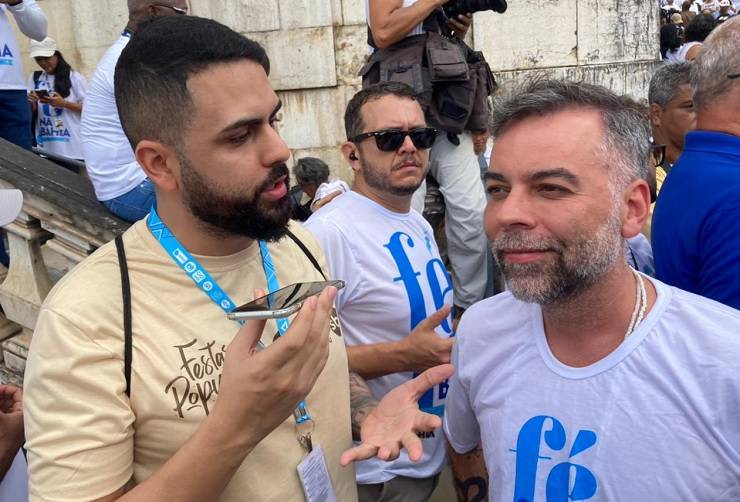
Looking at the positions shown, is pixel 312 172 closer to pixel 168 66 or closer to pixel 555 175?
pixel 168 66

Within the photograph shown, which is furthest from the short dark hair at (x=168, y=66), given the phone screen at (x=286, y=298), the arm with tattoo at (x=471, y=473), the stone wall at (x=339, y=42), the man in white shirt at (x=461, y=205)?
the stone wall at (x=339, y=42)

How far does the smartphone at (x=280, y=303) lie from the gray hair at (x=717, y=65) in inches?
71.7

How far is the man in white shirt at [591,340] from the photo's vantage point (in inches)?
55.3

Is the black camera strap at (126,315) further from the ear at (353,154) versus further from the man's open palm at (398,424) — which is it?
the ear at (353,154)

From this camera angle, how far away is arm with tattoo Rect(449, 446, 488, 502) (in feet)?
6.84

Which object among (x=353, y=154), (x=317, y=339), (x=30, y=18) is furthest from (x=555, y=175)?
(x=30, y=18)

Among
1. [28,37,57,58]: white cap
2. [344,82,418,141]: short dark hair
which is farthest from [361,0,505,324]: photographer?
[28,37,57,58]: white cap

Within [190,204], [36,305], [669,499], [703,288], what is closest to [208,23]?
[190,204]

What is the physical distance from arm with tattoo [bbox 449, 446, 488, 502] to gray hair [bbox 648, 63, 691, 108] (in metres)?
2.75

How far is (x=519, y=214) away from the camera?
154cm

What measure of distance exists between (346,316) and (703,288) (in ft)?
4.46

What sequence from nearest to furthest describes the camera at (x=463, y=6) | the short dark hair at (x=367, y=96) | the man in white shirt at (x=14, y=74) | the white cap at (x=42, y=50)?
1. the short dark hair at (x=367, y=96)
2. the camera at (x=463, y=6)
3. the man in white shirt at (x=14, y=74)
4. the white cap at (x=42, y=50)

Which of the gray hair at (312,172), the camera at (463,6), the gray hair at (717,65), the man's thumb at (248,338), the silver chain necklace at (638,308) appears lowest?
the gray hair at (312,172)

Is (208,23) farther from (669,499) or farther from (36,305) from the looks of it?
(36,305)
